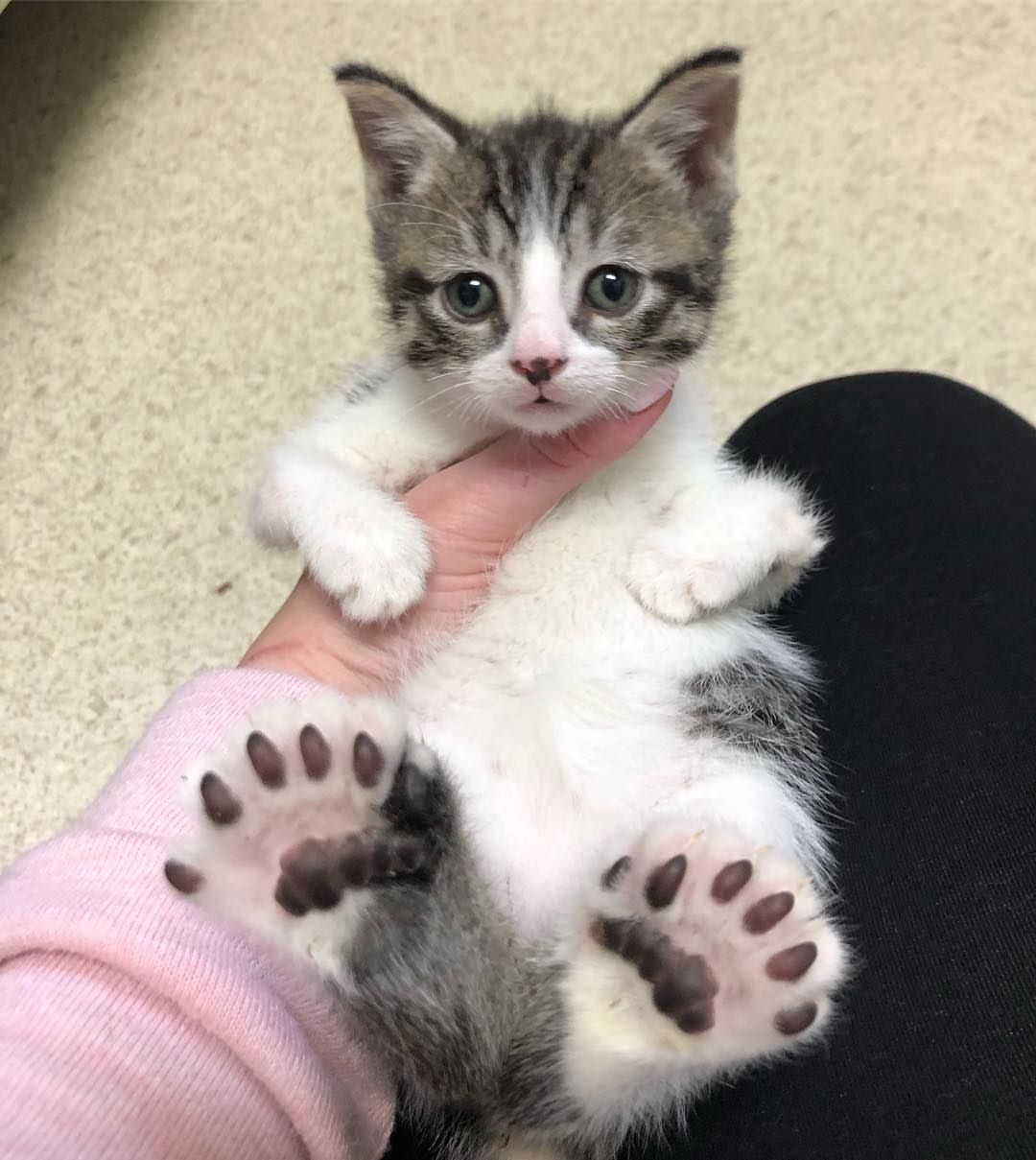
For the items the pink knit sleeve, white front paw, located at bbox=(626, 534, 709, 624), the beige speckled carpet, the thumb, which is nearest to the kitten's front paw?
white front paw, located at bbox=(626, 534, 709, 624)

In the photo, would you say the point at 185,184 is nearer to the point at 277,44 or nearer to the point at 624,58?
the point at 277,44

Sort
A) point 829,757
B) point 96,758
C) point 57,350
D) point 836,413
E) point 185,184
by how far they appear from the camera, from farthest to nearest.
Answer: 1. point 185,184
2. point 57,350
3. point 96,758
4. point 836,413
5. point 829,757

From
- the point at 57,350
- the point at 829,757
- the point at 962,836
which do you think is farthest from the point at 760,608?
the point at 57,350

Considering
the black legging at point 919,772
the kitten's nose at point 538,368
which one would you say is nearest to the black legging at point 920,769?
the black legging at point 919,772

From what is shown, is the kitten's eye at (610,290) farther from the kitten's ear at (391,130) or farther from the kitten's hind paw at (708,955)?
the kitten's hind paw at (708,955)

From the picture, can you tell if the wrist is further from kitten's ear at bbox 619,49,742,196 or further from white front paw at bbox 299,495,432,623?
kitten's ear at bbox 619,49,742,196
